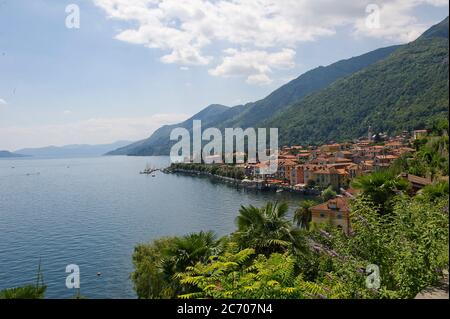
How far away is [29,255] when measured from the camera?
24766 mm

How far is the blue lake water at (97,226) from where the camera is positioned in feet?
67.8

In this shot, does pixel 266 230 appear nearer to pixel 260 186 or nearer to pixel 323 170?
pixel 323 170

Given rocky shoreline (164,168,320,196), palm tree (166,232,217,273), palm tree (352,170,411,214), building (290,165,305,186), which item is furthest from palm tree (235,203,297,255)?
building (290,165,305,186)

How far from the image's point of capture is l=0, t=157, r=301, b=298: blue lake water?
20.7 meters

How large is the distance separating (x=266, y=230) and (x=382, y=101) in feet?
353

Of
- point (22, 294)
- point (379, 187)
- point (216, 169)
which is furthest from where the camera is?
point (216, 169)

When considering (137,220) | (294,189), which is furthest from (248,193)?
(137,220)

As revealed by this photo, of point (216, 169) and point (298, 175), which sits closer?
point (298, 175)

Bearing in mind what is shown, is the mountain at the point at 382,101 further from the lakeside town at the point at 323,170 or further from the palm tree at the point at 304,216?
the palm tree at the point at 304,216

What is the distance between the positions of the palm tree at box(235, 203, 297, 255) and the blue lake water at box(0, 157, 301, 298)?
36.5ft

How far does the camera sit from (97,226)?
111 feet

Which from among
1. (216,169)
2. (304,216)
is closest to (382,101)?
(216,169)
